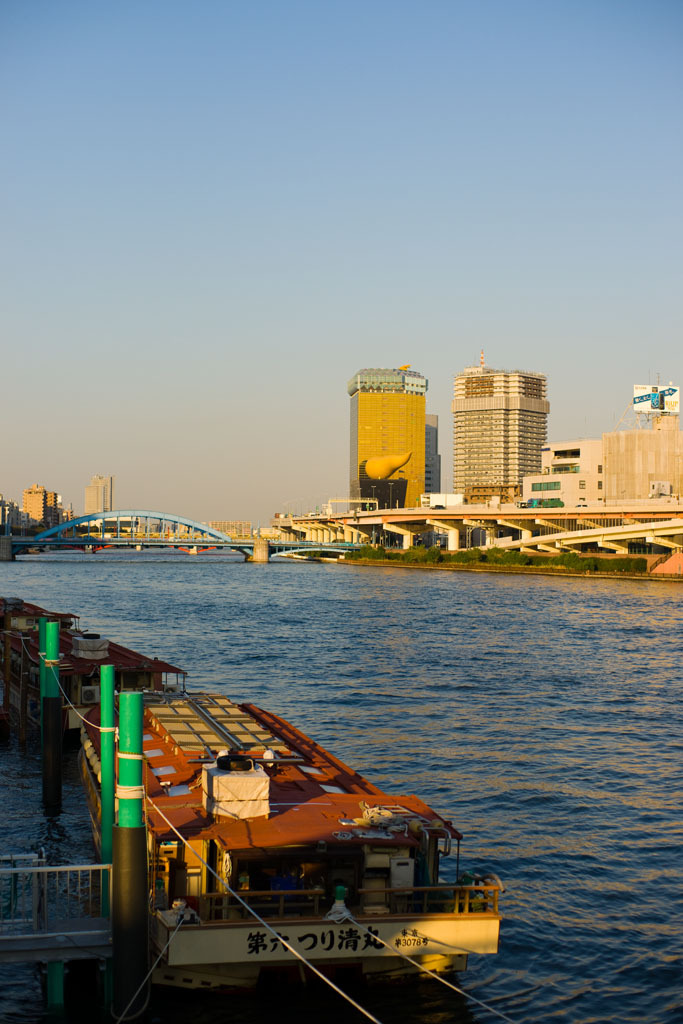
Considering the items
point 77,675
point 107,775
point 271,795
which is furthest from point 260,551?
point 107,775

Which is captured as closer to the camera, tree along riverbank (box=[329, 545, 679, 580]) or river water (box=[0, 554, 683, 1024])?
river water (box=[0, 554, 683, 1024])

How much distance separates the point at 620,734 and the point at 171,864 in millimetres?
24401

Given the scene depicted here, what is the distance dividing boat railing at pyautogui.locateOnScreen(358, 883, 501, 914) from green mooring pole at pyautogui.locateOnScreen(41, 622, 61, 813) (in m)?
13.0

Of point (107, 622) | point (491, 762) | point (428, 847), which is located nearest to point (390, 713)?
point (491, 762)

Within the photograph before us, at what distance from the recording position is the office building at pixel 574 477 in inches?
6998

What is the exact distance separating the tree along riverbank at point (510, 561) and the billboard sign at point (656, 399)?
38689 mm

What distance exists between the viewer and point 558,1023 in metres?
15.8

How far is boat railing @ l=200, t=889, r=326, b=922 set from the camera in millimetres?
14609

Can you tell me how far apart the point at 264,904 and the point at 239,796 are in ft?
6.42

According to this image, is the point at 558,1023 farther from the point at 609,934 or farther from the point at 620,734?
the point at 620,734

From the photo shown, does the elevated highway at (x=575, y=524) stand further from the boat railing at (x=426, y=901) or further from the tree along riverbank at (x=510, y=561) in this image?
the boat railing at (x=426, y=901)

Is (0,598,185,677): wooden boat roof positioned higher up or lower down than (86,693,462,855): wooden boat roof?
lower down

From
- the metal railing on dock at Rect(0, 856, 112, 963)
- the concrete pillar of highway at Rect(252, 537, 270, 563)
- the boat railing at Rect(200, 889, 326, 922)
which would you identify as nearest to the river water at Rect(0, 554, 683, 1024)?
the metal railing on dock at Rect(0, 856, 112, 963)

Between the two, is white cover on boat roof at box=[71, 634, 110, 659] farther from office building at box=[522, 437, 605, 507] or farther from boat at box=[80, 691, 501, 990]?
office building at box=[522, 437, 605, 507]
